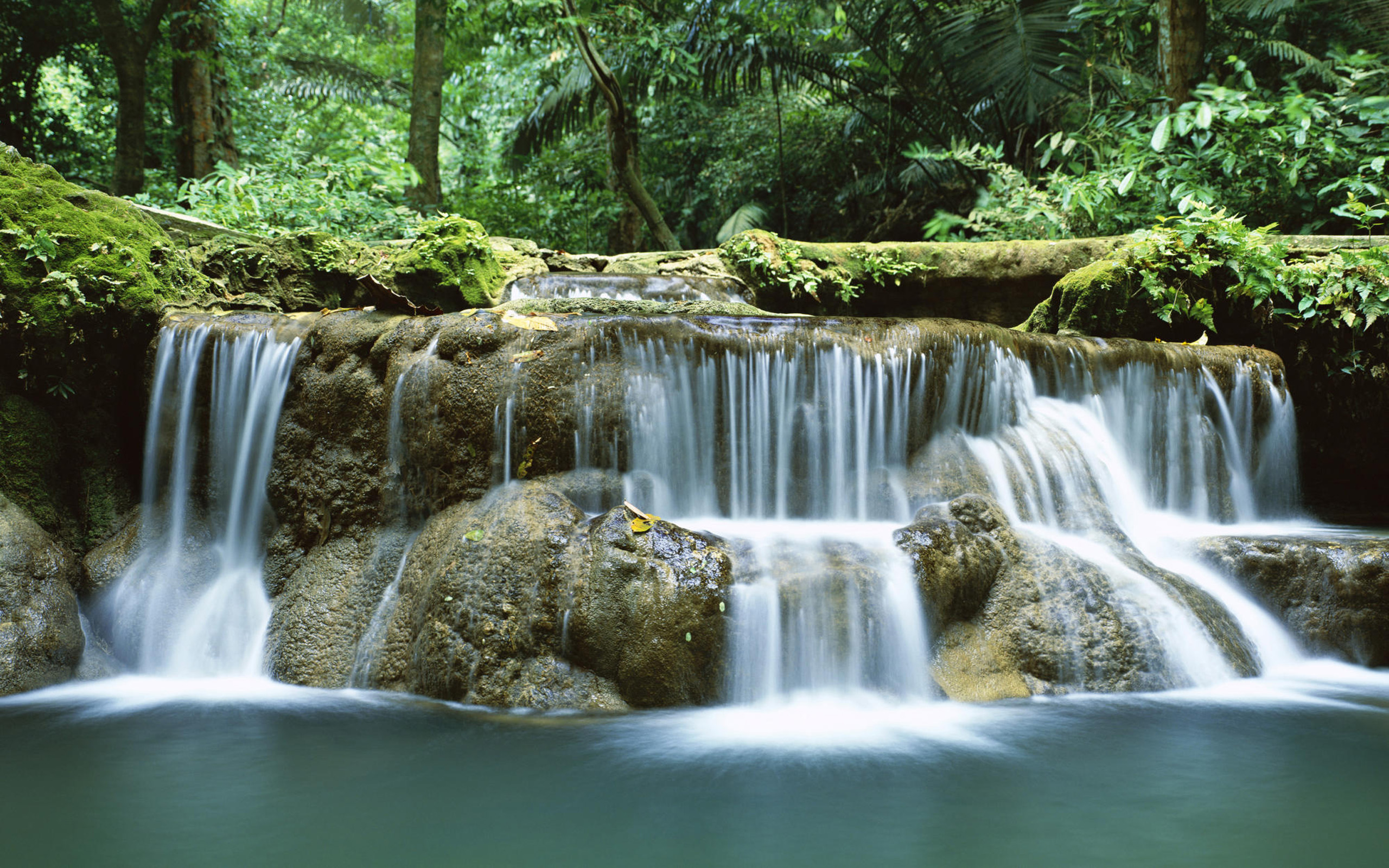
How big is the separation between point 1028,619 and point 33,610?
458cm

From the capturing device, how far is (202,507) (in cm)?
490

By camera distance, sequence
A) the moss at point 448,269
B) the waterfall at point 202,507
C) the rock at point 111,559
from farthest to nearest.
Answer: the moss at point 448,269, the rock at point 111,559, the waterfall at point 202,507

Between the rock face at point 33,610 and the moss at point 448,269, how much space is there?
3097mm

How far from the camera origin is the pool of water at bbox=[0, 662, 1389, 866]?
7.87 ft

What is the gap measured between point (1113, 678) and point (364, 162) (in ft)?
30.1

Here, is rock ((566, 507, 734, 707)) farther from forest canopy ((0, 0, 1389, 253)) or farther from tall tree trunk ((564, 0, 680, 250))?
tall tree trunk ((564, 0, 680, 250))

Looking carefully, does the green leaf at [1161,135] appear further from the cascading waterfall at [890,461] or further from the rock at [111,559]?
the rock at [111,559]

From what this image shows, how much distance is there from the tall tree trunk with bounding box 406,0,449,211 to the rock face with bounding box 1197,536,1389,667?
10.5 meters

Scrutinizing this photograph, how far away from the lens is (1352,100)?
26.3 ft

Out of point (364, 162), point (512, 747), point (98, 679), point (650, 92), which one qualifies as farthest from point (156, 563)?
point (650, 92)

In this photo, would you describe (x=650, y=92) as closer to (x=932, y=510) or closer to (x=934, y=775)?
(x=932, y=510)

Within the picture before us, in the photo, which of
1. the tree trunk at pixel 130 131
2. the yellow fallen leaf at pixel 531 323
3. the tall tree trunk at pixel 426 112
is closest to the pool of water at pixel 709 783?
the yellow fallen leaf at pixel 531 323

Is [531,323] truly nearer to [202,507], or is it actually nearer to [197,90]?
[202,507]

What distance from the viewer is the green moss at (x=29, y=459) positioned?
4703mm
